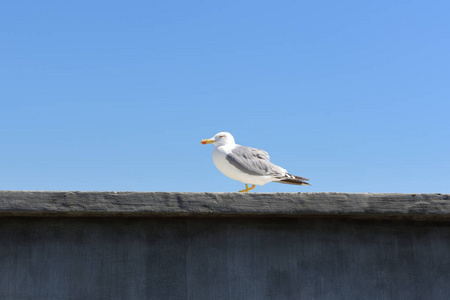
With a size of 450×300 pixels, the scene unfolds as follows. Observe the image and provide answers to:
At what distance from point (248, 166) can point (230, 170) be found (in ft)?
0.73

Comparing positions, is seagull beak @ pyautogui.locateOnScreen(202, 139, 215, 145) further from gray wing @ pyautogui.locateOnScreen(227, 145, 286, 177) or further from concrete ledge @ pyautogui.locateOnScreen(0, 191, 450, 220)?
concrete ledge @ pyautogui.locateOnScreen(0, 191, 450, 220)

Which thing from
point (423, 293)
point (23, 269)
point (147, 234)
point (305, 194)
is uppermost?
point (305, 194)

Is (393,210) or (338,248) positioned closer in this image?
(393,210)

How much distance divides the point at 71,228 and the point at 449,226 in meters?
3.21

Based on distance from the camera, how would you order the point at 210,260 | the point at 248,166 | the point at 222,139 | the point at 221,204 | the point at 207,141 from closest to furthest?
the point at 221,204, the point at 210,260, the point at 248,166, the point at 222,139, the point at 207,141

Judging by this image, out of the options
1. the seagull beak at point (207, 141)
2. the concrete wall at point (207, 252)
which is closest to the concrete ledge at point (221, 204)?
the concrete wall at point (207, 252)

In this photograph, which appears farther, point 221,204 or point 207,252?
point 207,252

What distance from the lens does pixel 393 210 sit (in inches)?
147

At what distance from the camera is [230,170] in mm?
5695

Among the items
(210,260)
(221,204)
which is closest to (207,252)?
(210,260)

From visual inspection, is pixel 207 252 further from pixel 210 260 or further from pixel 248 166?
pixel 248 166

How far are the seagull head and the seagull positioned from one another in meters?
0.10

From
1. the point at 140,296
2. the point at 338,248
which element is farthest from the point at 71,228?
the point at 338,248

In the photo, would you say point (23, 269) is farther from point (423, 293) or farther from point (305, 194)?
point (423, 293)
